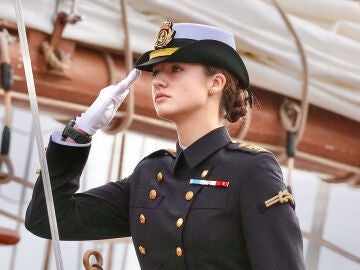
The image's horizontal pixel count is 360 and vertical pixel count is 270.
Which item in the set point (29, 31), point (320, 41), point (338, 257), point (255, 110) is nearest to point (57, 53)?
point (29, 31)

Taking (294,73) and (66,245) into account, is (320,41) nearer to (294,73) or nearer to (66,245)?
Answer: (294,73)

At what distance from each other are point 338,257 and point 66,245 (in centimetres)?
78

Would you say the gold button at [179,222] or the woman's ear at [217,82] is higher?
the woman's ear at [217,82]

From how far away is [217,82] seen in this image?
1447mm

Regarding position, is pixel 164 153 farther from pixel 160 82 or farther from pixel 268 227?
pixel 268 227

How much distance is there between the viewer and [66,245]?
98.3 inches

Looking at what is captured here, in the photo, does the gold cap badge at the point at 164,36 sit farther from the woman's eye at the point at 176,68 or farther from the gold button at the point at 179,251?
the gold button at the point at 179,251

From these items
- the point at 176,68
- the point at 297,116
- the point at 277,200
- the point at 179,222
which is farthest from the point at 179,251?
the point at 297,116

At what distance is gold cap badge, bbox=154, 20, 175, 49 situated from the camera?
148 cm

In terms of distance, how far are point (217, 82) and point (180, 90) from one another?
2.5 inches

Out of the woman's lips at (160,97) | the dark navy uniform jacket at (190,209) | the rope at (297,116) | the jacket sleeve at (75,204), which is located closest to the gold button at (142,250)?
the dark navy uniform jacket at (190,209)

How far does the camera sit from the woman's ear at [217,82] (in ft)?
4.73

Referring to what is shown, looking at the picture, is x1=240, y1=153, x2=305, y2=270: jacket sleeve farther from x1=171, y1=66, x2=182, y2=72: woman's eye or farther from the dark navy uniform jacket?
x1=171, y1=66, x2=182, y2=72: woman's eye

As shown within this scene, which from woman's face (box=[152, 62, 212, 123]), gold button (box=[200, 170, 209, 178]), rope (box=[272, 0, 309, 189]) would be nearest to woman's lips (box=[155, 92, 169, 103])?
woman's face (box=[152, 62, 212, 123])
